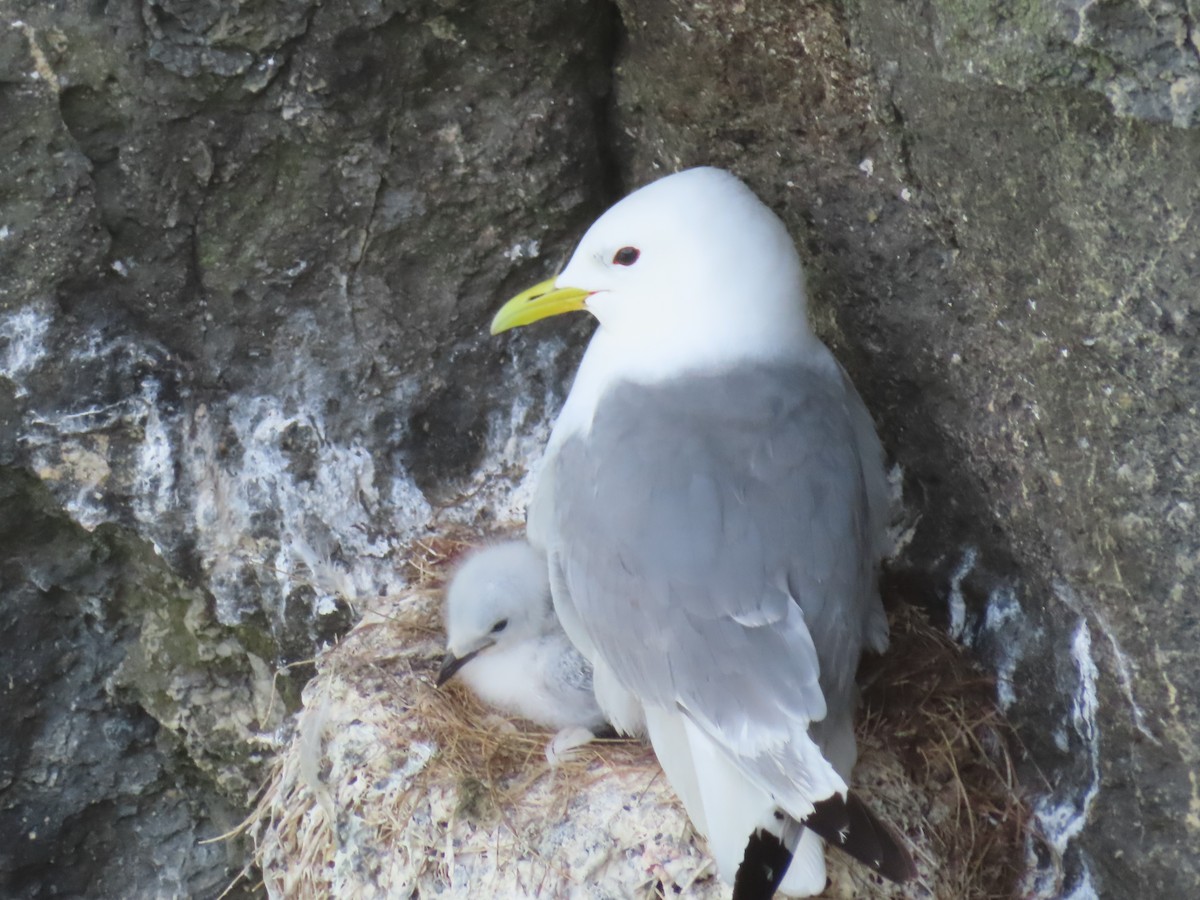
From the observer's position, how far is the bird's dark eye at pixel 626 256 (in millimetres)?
1850

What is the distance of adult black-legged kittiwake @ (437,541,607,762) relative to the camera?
1.97 metres

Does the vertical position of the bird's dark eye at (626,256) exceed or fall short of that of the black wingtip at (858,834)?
it exceeds it

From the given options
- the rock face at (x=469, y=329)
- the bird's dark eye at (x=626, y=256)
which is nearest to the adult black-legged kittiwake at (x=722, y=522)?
the bird's dark eye at (x=626, y=256)

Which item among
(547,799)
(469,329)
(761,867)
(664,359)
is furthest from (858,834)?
(469,329)

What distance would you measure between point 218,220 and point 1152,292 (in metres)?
1.35

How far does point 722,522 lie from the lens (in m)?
1.64

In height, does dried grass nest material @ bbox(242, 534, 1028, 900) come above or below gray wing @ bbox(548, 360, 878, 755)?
below

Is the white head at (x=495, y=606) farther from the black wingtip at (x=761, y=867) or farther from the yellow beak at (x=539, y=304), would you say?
the black wingtip at (x=761, y=867)

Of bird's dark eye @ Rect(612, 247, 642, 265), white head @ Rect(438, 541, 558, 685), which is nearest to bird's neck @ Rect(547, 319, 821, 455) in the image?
bird's dark eye @ Rect(612, 247, 642, 265)

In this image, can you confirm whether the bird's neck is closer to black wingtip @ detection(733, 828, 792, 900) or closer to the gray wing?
the gray wing

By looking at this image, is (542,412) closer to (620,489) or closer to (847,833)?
(620,489)

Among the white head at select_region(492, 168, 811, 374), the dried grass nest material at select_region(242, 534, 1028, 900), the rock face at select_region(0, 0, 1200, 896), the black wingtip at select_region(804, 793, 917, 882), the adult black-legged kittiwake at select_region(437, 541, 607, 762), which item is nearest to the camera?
the rock face at select_region(0, 0, 1200, 896)

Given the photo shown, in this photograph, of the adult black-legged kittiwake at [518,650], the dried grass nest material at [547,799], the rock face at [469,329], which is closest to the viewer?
the rock face at [469,329]

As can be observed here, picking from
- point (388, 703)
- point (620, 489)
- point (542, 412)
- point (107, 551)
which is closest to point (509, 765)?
point (388, 703)
